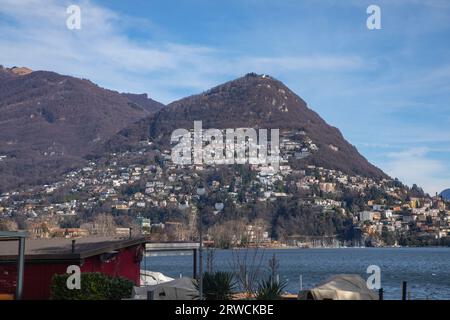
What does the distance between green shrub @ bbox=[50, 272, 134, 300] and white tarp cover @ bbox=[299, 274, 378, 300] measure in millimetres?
4830

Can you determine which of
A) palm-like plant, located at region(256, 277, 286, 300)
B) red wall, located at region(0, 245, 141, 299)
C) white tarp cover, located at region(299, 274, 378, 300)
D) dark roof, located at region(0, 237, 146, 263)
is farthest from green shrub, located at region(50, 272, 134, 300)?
white tarp cover, located at region(299, 274, 378, 300)

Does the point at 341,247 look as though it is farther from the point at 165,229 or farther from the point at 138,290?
the point at 138,290

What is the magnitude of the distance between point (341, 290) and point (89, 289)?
632cm

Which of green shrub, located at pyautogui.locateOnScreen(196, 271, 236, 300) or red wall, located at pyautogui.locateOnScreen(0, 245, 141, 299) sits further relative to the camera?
green shrub, located at pyautogui.locateOnScreen(196, 271, 236, 300)

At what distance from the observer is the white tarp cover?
19469 mm

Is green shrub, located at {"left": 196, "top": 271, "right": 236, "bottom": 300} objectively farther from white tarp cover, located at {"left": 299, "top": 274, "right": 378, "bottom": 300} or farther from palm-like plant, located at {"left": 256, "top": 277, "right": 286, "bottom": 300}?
white tarp cover, located at {"left": 299, "top": 274, "right": 378, "bottom": 300}

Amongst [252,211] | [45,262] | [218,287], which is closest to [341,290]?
[218,287]

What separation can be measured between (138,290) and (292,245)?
151m

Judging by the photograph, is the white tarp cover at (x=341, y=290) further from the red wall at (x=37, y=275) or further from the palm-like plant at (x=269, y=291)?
the red wall at (x=37, y=275)

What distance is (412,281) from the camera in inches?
2606

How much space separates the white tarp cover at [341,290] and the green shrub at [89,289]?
4830 millimetres

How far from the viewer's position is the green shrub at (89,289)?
19.6 metres
